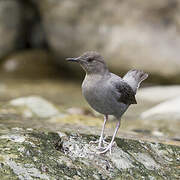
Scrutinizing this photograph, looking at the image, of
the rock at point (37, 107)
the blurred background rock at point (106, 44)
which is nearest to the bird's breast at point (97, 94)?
the rock at point (37, 107)

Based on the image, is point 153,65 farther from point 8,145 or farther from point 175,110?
point 8,145

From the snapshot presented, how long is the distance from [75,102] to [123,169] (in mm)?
5584

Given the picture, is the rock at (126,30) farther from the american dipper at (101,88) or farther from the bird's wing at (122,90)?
the american dipper at (101,88)

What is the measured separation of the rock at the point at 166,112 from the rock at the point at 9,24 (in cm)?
549

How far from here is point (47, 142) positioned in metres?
3.85

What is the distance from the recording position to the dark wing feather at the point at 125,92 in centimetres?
420

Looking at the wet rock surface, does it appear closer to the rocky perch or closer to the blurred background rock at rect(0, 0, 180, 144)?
the rocky perch

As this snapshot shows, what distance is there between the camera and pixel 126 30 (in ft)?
34.9

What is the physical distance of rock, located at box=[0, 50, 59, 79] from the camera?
11688 millimetres

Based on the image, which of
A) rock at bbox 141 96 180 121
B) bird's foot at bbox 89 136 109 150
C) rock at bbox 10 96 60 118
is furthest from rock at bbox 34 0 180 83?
bird's foot at bbox 89 136 109 150

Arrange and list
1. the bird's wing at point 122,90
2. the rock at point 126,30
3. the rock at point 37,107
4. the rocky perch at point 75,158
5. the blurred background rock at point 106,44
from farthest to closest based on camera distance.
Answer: the rock at point 126,30
the blurred background rock at point 106,44
the rock at point 37,107
the bird's wing at point 122,90
the rocky perch at point 75,158

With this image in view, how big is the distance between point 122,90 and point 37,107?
10.5ft

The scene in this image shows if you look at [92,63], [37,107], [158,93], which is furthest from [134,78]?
[158,93]

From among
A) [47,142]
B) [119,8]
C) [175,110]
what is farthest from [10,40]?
[47,142]
